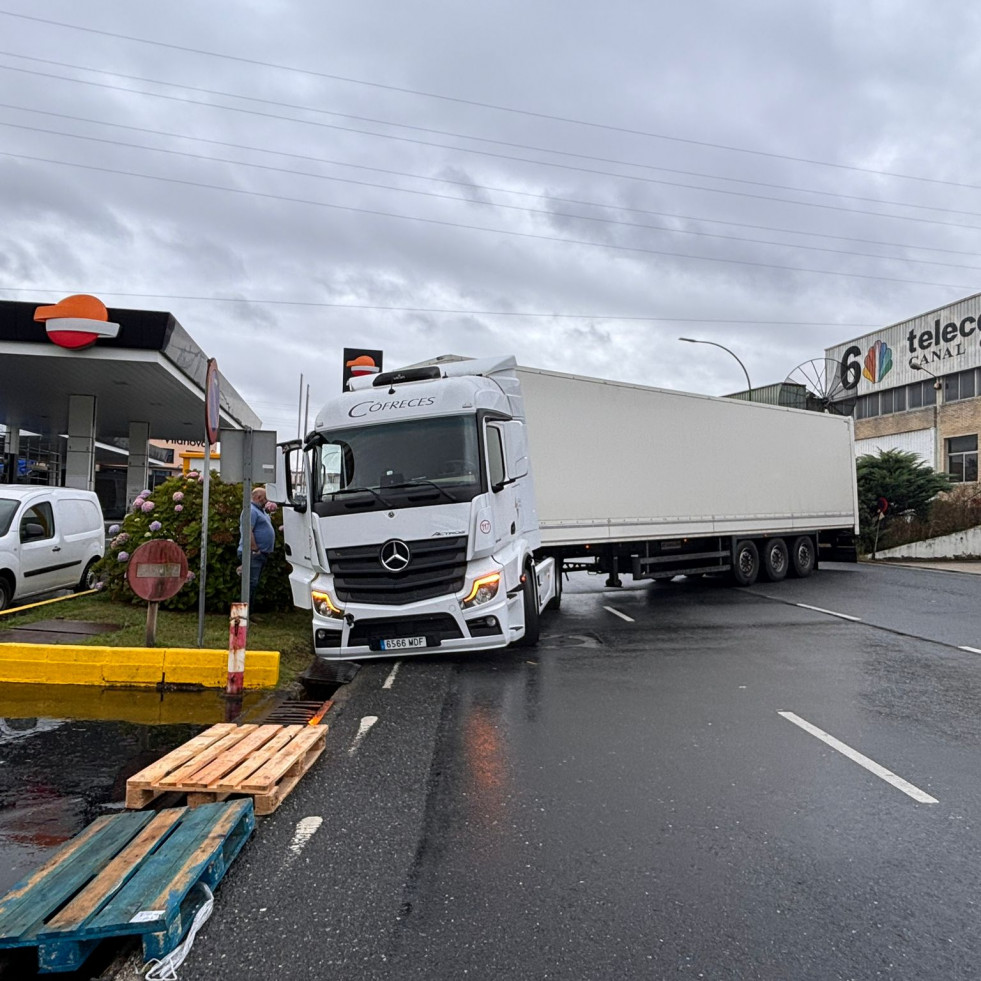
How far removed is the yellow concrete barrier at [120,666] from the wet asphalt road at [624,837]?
1324 millimetres

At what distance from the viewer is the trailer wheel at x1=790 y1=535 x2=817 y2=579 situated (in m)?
18.4

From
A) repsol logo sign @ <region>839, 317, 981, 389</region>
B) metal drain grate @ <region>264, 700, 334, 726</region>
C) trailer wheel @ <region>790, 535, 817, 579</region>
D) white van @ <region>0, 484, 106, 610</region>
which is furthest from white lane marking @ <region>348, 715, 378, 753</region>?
repsol logo sign @ <region>839, 317, 981, 389</region>

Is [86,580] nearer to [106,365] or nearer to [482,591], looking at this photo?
[482,591]

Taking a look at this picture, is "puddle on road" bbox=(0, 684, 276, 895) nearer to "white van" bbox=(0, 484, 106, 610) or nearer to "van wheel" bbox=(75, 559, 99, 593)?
"white van" bbox=(0, 484, 106, 610)

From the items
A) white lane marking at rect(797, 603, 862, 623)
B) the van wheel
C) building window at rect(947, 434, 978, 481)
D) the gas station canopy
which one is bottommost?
white lane marking at rect(797, 603, 862, 623)

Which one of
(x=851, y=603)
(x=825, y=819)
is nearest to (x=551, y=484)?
(x=851, y=603)

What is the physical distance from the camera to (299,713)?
6871 mm

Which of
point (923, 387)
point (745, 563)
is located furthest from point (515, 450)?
point (923, 387)

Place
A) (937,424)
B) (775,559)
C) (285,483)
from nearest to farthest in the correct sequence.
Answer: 1. (285,483)
2. (775,559)
3. (937,424)

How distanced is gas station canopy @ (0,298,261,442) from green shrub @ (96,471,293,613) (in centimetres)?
793

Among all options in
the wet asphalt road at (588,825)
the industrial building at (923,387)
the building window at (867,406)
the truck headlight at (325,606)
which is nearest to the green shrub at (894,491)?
the industrial building at (923,387)

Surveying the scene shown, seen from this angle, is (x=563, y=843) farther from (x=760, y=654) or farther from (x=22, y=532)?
(x=22, y=532)

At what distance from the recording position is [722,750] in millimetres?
5574

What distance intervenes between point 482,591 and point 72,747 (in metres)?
3.85
